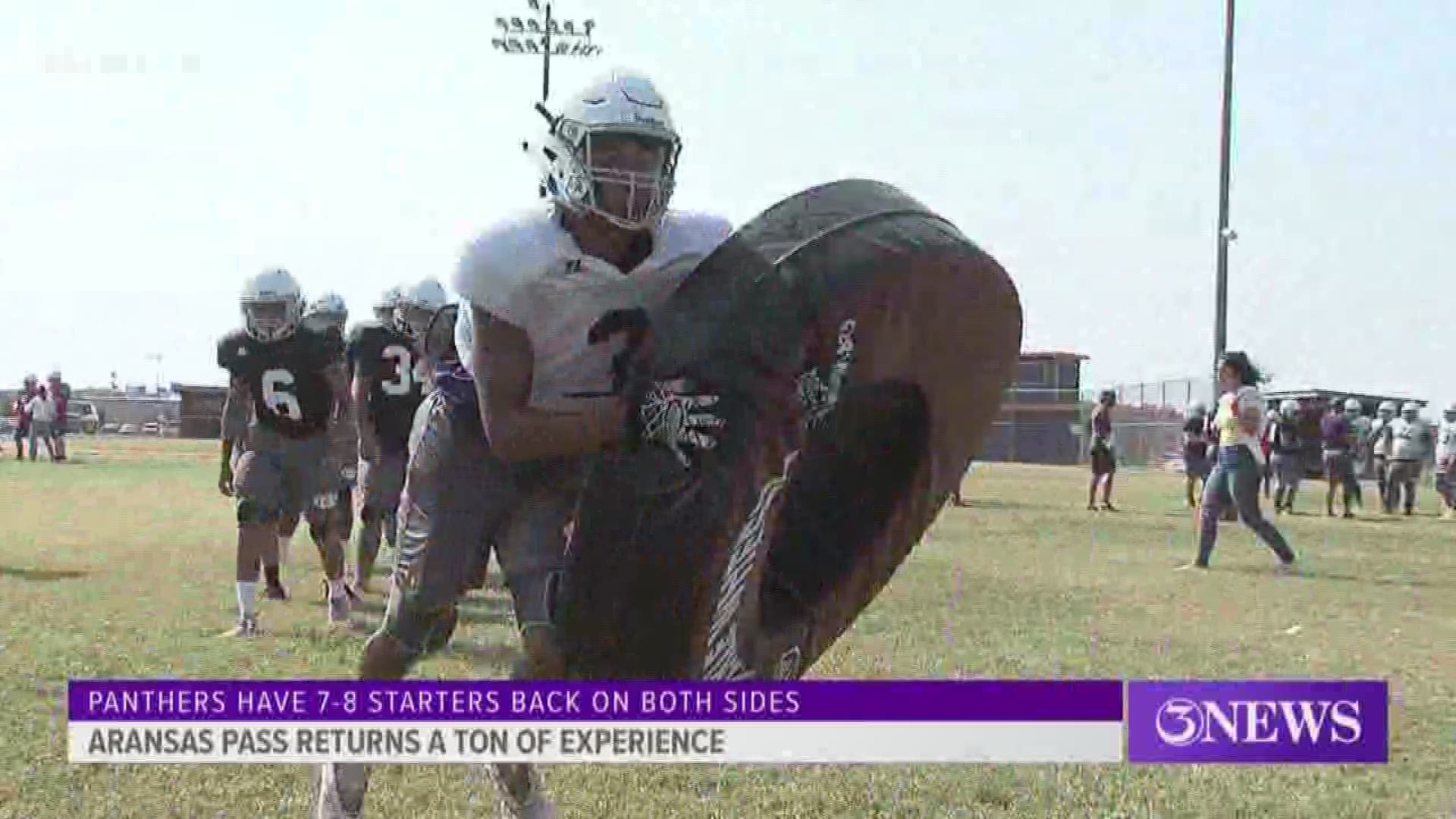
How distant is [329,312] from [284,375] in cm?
166

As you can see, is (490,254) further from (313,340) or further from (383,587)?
(383,587)

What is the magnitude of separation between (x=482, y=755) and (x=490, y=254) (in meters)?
1.42

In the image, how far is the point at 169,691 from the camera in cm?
488

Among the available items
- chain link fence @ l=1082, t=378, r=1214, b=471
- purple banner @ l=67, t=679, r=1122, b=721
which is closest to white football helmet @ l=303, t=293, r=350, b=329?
purple banner @ l=67, t=679, r=1122, b=721

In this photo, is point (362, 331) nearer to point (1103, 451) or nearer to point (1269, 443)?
point (1103, 451)

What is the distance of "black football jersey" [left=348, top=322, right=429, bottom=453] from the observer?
916 cm

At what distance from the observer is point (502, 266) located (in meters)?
3.59

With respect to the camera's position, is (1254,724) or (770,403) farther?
(1254,724)

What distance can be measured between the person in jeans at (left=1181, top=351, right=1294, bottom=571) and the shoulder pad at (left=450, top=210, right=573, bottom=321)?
9.32 metres

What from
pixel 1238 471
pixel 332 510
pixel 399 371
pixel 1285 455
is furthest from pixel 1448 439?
pixel 332 510

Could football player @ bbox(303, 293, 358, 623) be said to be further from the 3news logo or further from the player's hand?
the player's hand

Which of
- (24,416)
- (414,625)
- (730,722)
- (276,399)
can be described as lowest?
(24,416)

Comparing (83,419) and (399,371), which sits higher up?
(399,371)

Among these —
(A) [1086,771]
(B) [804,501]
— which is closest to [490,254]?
(B) [804,501]
